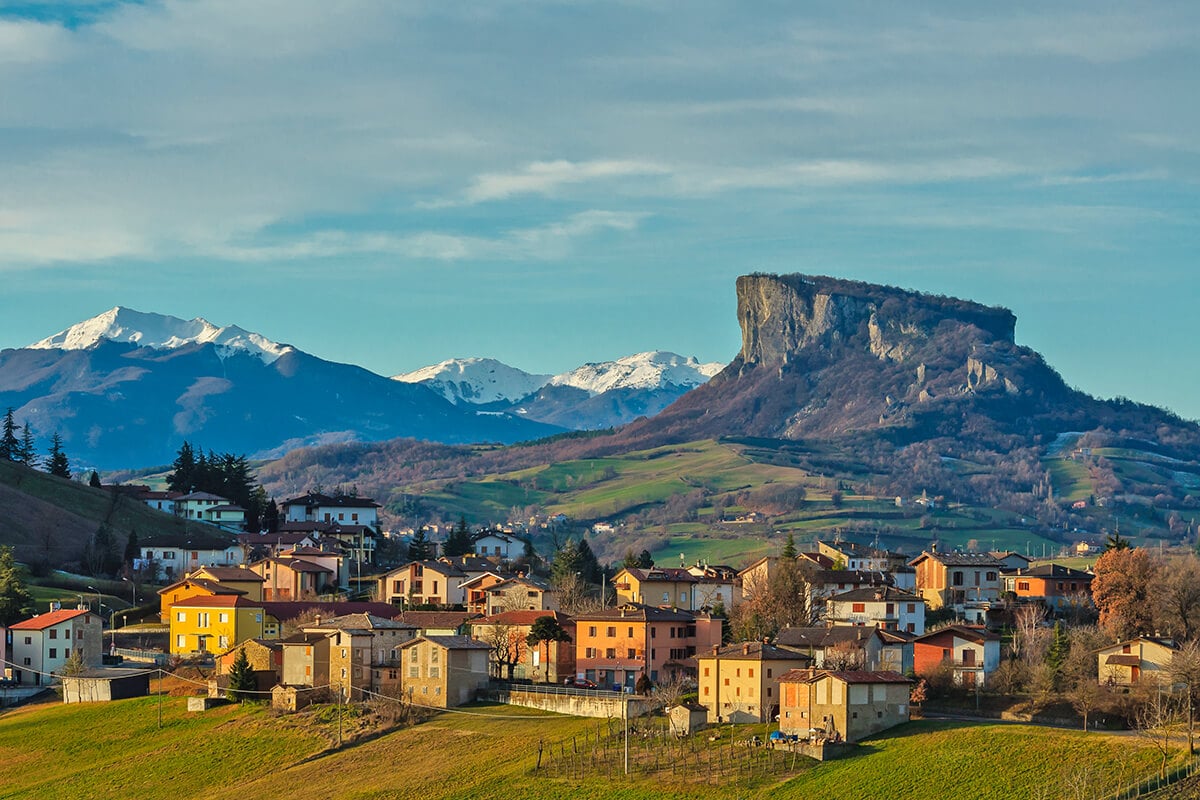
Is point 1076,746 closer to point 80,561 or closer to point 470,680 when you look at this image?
point 470,680

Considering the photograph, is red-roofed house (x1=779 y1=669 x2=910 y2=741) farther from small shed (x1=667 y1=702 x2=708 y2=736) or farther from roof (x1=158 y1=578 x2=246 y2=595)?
roof (x1=158 y1=578 x2=246 y2=595)

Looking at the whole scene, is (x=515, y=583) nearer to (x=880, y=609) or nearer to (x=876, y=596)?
(x=876, y=596)

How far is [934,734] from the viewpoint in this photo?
230 ft

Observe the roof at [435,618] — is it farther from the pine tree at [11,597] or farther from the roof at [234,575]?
the pine tree at [11,597]

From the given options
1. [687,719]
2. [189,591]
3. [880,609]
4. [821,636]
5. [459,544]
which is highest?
[459,544]

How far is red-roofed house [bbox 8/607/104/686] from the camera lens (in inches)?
3927

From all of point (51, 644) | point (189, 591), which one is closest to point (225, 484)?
point (189, 591)

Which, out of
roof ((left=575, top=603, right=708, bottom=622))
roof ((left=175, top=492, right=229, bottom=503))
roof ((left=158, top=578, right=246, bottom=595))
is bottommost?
roof ((left=575, top=603, right=708, bottom=622))

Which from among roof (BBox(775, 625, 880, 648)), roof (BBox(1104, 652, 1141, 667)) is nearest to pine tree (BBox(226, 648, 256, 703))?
roof (BBox(775, 625, 880, 648))

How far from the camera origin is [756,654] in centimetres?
7794

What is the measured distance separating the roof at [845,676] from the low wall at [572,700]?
20.6 ft

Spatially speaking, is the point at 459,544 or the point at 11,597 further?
the point at 459,544

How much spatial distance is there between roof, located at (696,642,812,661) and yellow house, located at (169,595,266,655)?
32.3 metres

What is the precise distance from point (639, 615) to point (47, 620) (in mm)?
32596
